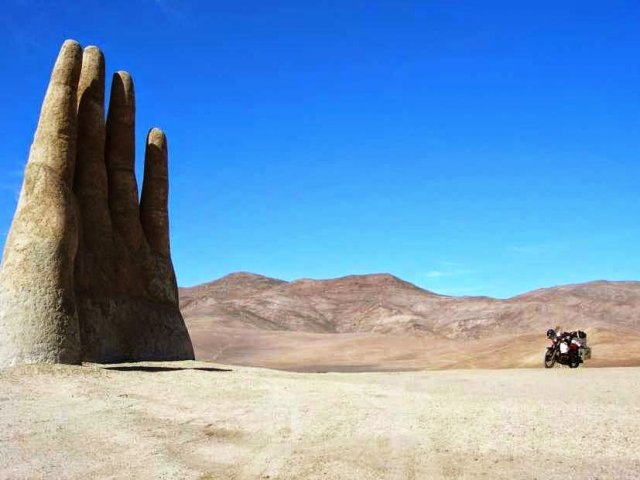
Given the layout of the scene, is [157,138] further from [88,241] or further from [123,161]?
[88,241]

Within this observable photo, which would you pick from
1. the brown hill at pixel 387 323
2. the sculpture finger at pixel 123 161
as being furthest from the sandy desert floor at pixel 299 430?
the brown hill at pixel 387 323

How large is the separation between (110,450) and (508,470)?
15.6ft

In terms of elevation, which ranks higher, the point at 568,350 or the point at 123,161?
the point at 123,161

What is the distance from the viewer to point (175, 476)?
693cm

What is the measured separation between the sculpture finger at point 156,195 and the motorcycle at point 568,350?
14.4m

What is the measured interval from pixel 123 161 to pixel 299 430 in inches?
641

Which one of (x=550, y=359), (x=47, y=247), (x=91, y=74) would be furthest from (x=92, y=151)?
(x=550, y=359)

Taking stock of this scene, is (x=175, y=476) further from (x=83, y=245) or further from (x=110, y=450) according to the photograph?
(x=83, y=245)

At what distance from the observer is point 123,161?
23.2 metres

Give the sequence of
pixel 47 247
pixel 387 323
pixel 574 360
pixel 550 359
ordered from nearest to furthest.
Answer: pixel 47 247
pixel 574 360
pixel 550 359
pixel 387 323

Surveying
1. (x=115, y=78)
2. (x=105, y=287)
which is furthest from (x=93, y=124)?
(x=105, y=287)

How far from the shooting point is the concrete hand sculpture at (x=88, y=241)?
14898mm

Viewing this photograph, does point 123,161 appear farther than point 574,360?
Yes

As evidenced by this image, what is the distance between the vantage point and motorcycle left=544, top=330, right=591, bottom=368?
21.7 meters
